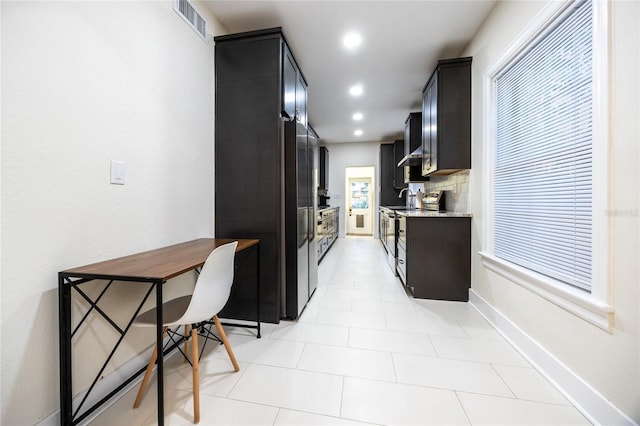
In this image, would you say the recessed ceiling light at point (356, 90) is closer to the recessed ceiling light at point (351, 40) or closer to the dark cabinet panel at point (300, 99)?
the recessed ceiling light at point (351, 40)

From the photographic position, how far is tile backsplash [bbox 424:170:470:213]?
9.45 ft

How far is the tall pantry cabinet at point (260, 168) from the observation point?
2.18 metres

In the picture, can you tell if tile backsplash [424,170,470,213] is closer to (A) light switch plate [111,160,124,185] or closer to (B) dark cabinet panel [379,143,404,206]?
(B) dark cabinet panel [379,143,404,206]

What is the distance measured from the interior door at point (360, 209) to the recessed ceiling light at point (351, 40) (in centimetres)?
583

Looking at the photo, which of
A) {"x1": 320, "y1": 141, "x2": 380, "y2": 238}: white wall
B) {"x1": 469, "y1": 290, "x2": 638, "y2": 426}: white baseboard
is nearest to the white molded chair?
{"x1": 469, "y1": 290, "x2": 638, "y2": 426}: white baseboard

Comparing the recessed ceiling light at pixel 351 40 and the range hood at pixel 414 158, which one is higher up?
the recessed ceiling light at pixel 351 40

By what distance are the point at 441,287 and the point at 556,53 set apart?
218 centimetres

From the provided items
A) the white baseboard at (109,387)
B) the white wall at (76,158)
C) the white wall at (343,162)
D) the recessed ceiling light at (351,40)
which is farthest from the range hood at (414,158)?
the white baseboard at (109,387)

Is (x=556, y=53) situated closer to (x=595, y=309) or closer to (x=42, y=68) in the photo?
(x=595, y=309)

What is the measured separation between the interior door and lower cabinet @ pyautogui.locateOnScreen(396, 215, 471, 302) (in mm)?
5598

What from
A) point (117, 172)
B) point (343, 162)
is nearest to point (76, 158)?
point (117, 172)

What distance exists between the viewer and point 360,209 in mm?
8492

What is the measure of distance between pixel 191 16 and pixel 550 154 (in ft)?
9.16

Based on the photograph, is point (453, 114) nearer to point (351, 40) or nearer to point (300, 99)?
point (351, 40)
